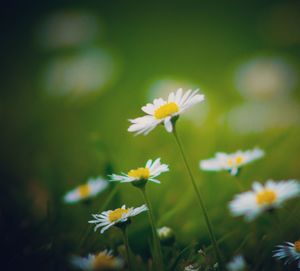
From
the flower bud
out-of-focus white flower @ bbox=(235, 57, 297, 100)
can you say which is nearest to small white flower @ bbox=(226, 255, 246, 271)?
the flower bud

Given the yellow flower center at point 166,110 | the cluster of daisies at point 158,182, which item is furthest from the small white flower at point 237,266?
the yellow flower center at point 166,110

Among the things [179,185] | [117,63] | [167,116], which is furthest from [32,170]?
[117,63]

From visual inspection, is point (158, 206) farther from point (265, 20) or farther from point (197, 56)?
point (265, 20)

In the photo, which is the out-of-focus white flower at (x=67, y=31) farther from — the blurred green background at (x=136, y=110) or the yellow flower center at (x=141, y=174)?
the yellow flower center at (x=141, y=174)

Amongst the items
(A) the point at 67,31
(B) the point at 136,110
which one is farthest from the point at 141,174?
(A) the point at 67,31

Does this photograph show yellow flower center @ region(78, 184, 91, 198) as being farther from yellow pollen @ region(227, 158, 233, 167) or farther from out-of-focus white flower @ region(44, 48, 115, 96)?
out-of-focus white flower @ region(44, 48, 115, 96)

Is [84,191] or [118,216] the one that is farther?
[84,191]

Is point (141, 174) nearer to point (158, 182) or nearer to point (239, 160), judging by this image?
point (158, 182)
